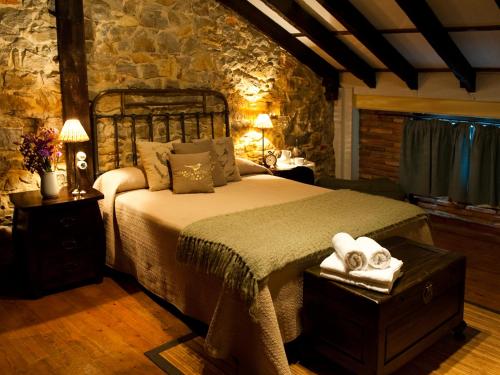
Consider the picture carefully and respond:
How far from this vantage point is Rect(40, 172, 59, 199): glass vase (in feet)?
12.4

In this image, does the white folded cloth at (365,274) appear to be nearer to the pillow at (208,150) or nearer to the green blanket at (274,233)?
the green blanket at (274,233)

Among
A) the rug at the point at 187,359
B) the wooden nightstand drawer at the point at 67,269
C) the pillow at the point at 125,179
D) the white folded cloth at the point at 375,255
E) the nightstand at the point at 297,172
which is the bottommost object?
the rug at the point at 187,359

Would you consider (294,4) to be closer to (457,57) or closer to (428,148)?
(457,57)

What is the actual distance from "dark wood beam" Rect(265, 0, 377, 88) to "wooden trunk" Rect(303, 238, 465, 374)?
9.12 ft

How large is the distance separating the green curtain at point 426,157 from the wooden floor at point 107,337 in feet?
7.50

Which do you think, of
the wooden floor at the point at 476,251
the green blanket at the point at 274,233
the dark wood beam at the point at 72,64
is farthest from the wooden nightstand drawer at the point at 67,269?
the wooden floor at the point at 476,251

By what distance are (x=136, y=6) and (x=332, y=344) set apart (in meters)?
3.22

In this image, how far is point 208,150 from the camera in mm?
4453

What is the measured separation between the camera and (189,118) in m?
4.98

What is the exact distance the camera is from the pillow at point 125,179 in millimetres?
4109

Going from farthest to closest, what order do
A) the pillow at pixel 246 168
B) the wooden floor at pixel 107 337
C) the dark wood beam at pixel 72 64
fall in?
the pillow at pixel 246 168 → the dark wood beam at pixel 72 64 → the wooden floor at pixel 107 337

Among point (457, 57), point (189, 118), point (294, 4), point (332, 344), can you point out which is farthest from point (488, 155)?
point (332, 344)

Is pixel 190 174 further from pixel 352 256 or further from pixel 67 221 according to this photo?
pixel 352 256

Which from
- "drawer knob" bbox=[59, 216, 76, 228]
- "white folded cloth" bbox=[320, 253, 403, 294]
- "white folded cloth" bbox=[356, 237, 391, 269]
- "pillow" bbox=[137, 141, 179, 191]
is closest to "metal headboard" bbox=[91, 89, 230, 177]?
"pillow" bbox=[137, 141, 179, 191]
